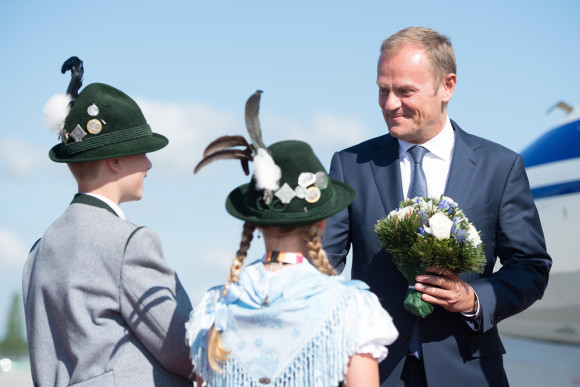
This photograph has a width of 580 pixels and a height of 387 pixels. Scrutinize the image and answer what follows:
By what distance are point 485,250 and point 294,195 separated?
145 cm

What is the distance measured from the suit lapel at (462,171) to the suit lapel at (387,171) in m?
0.27

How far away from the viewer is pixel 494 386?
133 inches

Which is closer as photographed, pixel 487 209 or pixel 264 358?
pixel 264 358

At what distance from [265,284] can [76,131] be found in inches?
50.6

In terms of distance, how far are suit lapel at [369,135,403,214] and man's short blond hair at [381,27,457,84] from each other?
1.46 ft

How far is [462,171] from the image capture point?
142 inches

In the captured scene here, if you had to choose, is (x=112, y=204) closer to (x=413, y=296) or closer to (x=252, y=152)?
(x=252, y=152)

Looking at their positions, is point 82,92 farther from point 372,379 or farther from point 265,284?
point 372,379

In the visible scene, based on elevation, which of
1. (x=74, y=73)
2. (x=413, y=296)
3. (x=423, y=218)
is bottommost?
(x=413, y=296)

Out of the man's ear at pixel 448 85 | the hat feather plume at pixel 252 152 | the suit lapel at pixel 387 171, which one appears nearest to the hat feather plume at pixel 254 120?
the hat feather plume at pixel 252 152

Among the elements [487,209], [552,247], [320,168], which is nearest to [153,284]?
[320,168]


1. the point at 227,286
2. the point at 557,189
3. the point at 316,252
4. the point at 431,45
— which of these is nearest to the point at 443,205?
the point at 316,252

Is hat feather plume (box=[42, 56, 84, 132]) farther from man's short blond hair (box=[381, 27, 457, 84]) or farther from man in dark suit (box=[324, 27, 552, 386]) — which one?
man's short blond hair (box=[381, 27, 457, 84])

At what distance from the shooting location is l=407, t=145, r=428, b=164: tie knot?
3686 millimetres
